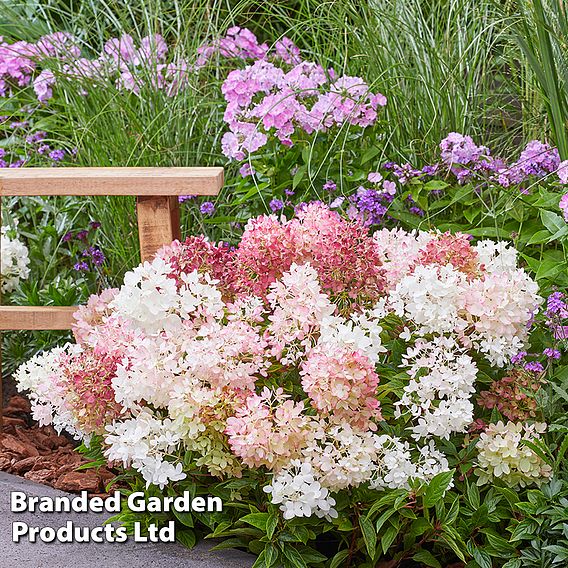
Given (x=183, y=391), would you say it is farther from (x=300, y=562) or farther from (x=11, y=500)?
(x=11, y=500)

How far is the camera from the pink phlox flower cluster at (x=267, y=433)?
2.15 meters

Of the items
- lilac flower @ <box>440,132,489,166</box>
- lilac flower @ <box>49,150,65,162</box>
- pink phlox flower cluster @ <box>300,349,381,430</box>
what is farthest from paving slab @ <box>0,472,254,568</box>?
lilac flower @ <box>49,150,65,162</box>

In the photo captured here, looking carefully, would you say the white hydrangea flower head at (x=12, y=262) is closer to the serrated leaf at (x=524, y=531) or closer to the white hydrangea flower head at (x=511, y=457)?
the white hydrangea flower head at (x=511, y=457)

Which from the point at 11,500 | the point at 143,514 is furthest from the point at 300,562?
the point at 11,500

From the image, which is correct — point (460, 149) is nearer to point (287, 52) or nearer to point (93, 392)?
point (287, 52)

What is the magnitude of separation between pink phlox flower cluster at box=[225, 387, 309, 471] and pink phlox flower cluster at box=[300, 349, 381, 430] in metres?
0.05

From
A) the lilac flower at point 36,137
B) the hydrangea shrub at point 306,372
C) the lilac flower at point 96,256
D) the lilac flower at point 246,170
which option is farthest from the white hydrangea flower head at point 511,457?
the lilac flower at point 36,137

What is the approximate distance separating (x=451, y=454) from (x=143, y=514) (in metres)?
0.76

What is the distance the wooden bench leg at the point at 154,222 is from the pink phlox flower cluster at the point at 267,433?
806mm

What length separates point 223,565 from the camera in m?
2.31

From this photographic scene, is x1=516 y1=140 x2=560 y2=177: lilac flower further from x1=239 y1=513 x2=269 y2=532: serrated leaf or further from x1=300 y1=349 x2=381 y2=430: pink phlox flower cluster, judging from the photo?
x1=239 y1=513 x2=269 y2=532: serrated leaf

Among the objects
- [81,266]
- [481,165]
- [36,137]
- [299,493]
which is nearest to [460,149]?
[481,165]

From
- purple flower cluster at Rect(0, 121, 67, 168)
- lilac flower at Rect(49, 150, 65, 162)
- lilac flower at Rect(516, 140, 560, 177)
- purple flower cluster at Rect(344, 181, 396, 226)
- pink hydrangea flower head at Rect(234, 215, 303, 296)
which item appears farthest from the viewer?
purple flower cluster at Rect(0, 121, 67, 168)

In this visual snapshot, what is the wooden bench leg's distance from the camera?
286 cm
